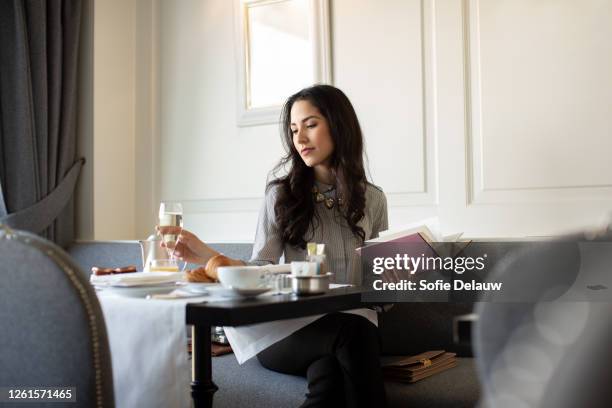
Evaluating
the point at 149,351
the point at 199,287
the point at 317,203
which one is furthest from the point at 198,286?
the point at 317,203

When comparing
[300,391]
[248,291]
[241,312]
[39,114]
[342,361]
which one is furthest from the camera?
[39,114]

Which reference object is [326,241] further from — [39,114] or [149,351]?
[39,114]

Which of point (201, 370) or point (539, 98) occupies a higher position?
point (539, 98)

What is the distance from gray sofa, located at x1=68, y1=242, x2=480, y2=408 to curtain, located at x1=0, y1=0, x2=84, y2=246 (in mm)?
1210

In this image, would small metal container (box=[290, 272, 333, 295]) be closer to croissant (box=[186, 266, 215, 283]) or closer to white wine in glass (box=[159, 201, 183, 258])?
croissant (box=[186, 266, 215, 283])

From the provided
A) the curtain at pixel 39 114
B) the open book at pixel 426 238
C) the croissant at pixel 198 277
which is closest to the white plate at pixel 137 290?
the croissant at pixel 198 277

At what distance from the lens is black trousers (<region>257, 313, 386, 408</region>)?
5.58 ft

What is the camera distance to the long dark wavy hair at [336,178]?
227 centimetres

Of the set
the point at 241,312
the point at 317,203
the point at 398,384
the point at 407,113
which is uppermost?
the point at 407,113

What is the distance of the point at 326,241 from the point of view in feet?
7.47

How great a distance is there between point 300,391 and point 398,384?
30 cm

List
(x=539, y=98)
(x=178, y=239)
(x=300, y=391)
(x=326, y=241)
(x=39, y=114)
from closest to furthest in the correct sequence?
(x=300, y=391) → (x=178, y=239) → (x=326, y=241) → (x=539, y=98) → (x=39, y=114)

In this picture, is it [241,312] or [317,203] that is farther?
[317,203]

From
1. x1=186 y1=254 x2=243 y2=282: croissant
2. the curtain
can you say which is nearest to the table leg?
x1=186 y1=254 x2=243 y2=282: croissant
